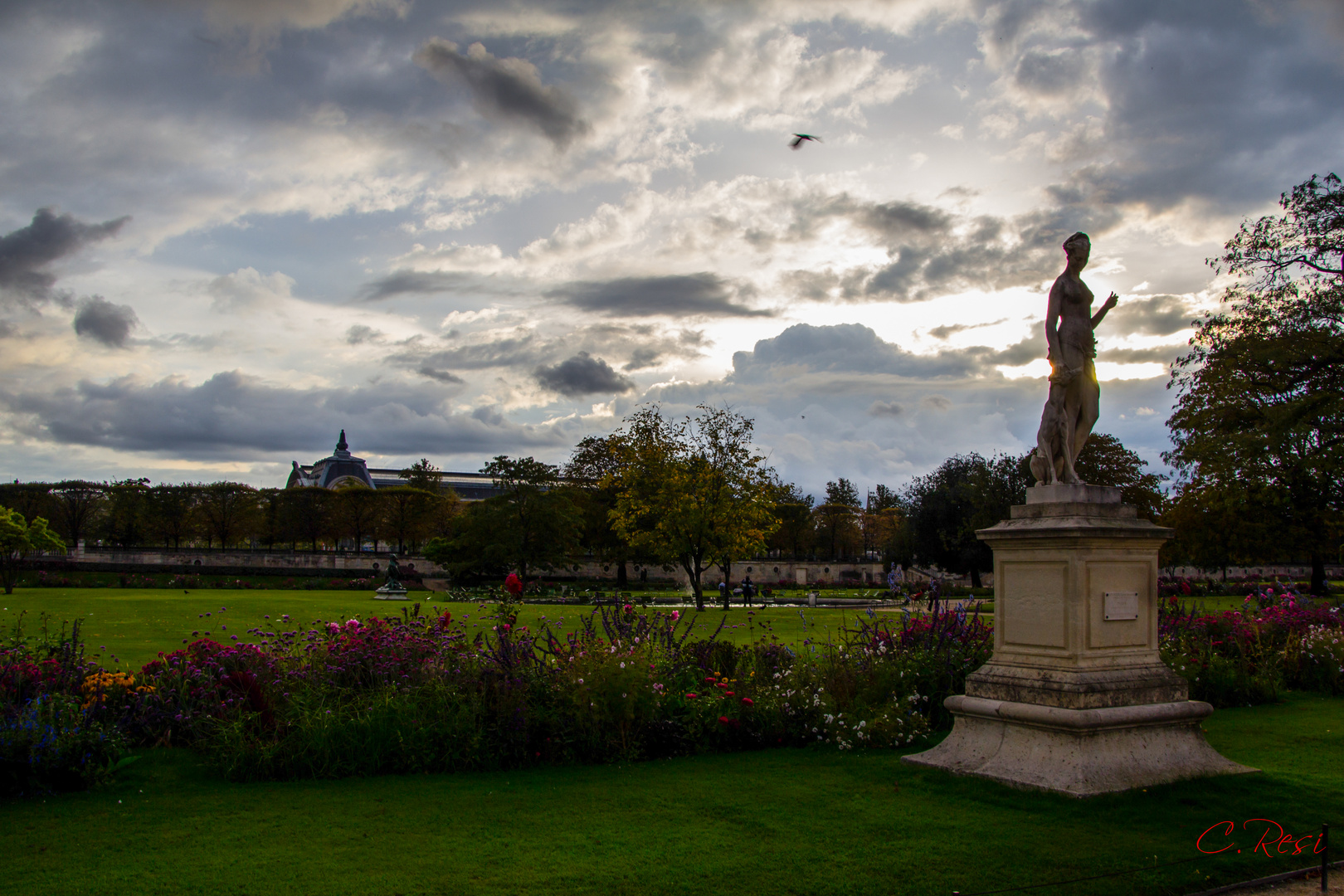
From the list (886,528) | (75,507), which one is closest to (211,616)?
(75,507)

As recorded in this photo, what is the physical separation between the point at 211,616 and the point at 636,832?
18652 mm

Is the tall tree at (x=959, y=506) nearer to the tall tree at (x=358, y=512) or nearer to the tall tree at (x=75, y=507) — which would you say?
the tall tree at (x=358, y=512)

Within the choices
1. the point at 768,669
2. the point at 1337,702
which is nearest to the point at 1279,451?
the point at 1337,702

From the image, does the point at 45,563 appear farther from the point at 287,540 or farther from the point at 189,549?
the point at 287,540

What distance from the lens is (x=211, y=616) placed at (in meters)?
21.4

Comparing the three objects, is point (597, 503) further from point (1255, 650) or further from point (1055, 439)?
point (1055, 439)

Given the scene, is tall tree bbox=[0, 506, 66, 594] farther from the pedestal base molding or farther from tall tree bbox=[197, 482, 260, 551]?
the pedestal base molding

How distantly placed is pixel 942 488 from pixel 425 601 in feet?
98.3

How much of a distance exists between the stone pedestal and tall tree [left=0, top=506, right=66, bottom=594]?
128ft

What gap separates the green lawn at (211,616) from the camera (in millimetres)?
15469

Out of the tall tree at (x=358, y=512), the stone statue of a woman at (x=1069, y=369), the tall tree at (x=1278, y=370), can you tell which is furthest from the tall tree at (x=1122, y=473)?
the tall tree at (x=358, y=512)

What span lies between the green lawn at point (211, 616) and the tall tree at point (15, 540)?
1505 mm

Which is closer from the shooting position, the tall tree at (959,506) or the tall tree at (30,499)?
the tall tree at (959,506)

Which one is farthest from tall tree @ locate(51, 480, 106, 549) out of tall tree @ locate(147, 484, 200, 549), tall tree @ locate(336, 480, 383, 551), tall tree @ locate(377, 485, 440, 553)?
tall tree @ locate(377, 485, 440, 553)
